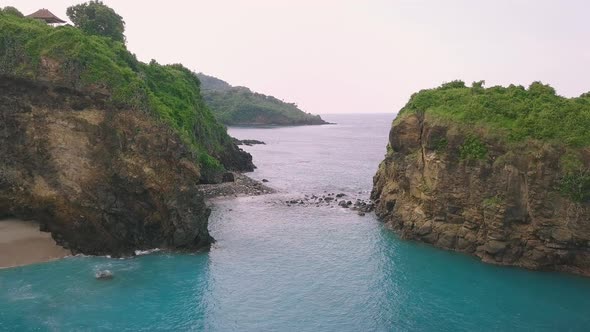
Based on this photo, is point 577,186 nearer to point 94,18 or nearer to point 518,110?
point 518,110

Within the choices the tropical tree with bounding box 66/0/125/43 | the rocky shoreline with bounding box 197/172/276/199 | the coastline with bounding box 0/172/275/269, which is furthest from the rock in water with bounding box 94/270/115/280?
the tropical tree with bounding box 66/0/125/43

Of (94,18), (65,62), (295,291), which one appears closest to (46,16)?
(94,18)

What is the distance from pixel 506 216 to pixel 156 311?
28761 mm

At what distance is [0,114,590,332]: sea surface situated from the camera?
30.6 metres

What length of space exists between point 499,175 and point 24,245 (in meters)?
39.8

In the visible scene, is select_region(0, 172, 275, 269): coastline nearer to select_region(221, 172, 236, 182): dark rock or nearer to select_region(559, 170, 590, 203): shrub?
select_region(221, 172, 236, 182): dark rock

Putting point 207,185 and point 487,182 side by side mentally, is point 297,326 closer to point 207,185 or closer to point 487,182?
point 487,182

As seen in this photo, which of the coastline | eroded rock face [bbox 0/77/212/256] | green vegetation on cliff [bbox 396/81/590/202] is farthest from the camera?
eroded rock face [bbox 0/77/212/256]

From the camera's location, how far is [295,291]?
35.0 metres

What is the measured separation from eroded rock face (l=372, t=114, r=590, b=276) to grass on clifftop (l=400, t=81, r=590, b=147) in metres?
1.23

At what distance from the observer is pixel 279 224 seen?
52469 millimetres

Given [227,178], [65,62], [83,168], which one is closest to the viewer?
[83,168]

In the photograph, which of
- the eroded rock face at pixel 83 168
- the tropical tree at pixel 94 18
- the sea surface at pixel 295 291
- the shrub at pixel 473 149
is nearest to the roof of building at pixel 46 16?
the tropical tree at pixel 94 18

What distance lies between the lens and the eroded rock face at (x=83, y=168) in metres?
40.4
